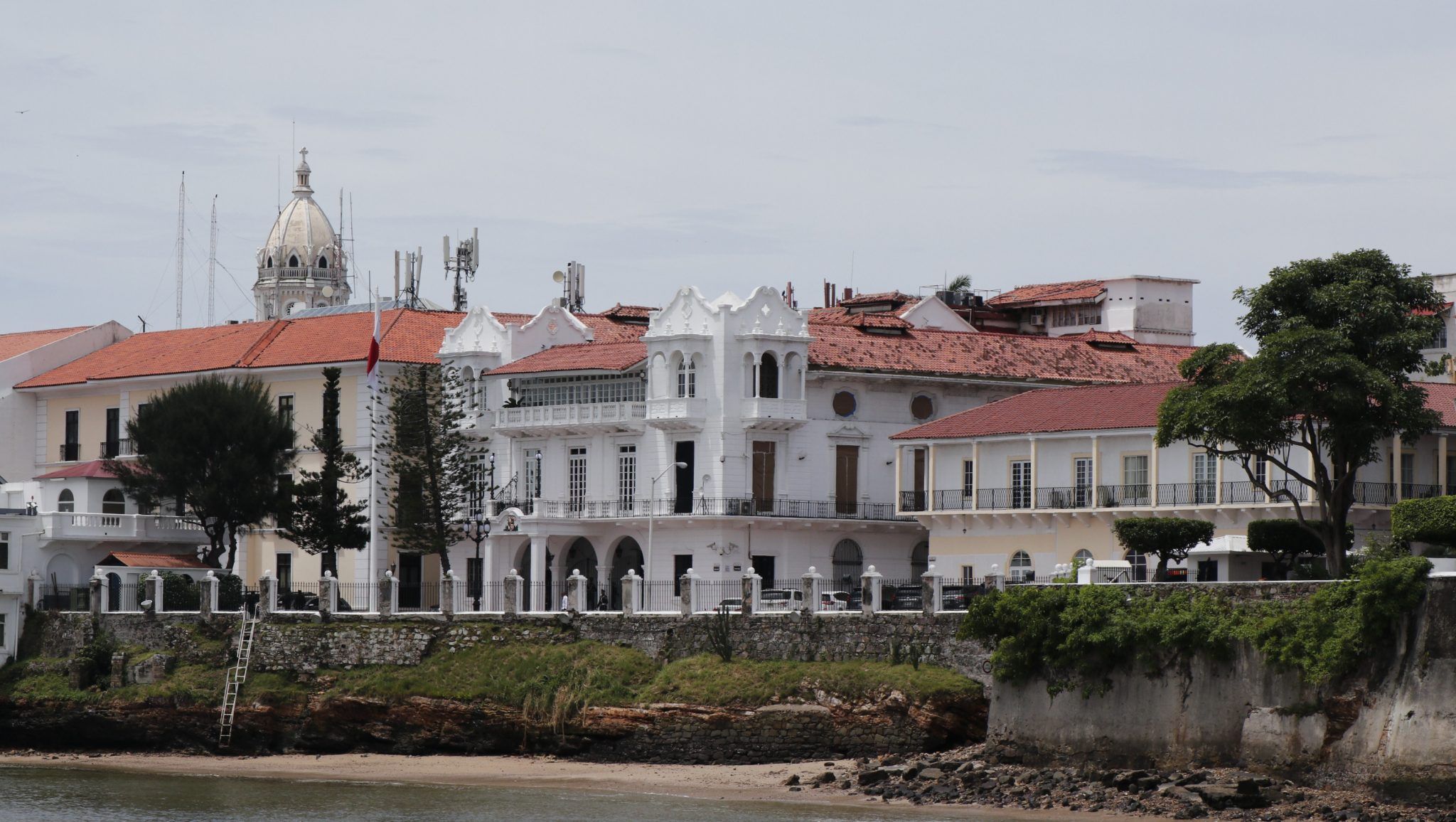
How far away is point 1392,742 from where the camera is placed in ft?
144

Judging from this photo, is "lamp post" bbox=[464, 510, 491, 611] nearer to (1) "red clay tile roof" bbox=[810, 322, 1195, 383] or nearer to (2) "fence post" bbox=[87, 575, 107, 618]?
(2) "fence post" bbox=[87, 575, 107, 618]

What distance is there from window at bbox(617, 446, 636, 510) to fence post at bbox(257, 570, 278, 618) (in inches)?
477

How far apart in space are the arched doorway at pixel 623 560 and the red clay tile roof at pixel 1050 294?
28.8 meters

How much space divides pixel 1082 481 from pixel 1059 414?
242 centimetres

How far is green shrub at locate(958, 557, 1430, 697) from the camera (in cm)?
4469

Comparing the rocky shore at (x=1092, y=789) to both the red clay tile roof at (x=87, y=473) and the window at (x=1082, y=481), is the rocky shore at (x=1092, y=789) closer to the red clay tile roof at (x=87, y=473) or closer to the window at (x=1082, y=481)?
the window at (x=1082, y=481)

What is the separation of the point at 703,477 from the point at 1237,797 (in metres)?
28.4

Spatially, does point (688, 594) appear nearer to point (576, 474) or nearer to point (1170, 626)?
point (1170, 626)

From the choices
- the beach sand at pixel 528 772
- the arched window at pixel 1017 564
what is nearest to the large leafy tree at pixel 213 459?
the beach sand at pixel 528 772

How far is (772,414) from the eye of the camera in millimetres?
70500

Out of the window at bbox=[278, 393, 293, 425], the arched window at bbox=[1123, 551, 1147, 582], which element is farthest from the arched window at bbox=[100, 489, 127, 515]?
the arched window at bbox=[1123, 551, 1147, 582]

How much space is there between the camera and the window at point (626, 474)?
238 feet

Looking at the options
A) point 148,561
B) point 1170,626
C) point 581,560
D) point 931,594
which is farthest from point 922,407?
point 1170,626

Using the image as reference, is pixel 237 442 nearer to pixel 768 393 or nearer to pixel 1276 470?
pixel 768 393
